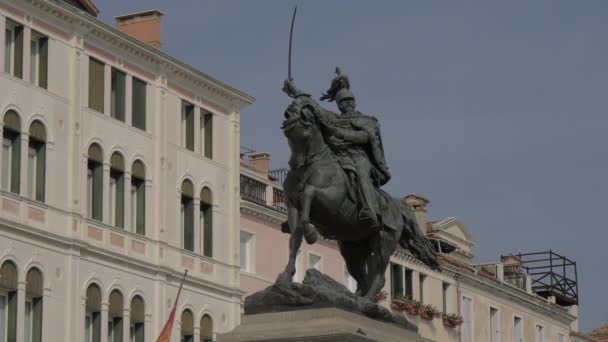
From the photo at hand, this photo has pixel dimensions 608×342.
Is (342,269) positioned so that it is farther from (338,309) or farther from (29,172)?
(338,309)

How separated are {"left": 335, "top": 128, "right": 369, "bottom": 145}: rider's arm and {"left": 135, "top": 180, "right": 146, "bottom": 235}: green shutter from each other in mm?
36406

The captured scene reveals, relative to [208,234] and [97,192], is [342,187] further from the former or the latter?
[208,234]

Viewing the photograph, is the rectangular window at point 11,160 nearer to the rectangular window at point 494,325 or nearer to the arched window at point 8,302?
the arched window at point 8,302

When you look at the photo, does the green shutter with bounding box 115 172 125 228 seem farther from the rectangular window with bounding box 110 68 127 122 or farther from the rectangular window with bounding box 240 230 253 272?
the rectangular window with bounding box 240 230 253 272

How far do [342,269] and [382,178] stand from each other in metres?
47.0

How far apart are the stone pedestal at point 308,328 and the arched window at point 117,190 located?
118 feet

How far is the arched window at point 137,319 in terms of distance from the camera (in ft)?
192

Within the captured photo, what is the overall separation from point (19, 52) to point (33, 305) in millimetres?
6812

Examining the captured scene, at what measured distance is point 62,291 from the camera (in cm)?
5488

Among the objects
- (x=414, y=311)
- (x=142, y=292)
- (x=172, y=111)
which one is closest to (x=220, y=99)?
(x=172, y=111)

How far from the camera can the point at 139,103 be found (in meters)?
60.3

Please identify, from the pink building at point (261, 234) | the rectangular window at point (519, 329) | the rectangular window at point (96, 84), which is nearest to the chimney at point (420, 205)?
the rectangular window at point (519, 329)

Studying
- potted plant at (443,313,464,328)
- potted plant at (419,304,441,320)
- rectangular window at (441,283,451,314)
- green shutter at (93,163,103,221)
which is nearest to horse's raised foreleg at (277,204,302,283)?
green shutter at (93,163,103,221)

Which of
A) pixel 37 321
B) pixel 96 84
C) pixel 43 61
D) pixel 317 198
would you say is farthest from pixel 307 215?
pixel 96 84
